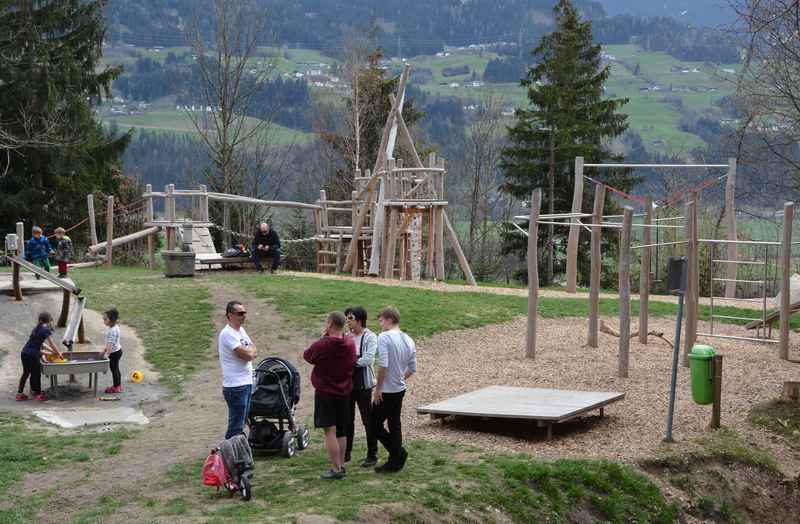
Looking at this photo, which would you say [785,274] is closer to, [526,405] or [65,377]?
[526,405]

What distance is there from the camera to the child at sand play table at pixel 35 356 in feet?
46.8

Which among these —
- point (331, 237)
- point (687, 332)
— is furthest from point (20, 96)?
point (687, 332)

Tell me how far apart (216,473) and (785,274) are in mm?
10807

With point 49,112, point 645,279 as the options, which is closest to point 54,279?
point 645,279

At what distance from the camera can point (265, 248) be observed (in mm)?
26047

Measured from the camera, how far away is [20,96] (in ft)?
121

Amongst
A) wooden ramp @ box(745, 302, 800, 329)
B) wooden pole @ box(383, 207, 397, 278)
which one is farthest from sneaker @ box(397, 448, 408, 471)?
wooden pole @ box(383, 207, 397, 278)

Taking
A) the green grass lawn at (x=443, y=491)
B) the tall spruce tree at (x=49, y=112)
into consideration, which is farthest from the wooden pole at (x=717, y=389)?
the tall spruce tree at (x=49, y=112)

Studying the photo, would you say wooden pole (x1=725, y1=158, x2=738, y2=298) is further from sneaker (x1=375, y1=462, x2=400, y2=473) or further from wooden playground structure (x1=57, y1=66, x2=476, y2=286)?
sneaker (x1=375, y1=462, x2=400, y2=473)

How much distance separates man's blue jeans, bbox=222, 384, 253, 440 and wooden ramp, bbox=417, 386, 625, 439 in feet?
10.2

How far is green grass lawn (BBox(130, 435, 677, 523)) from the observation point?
343 inches

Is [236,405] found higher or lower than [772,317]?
lower

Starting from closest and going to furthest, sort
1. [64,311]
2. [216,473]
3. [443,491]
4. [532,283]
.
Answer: [216,473]
[443,491]
[532,283]
[64,311]

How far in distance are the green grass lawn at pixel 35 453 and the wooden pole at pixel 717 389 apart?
7.19m
